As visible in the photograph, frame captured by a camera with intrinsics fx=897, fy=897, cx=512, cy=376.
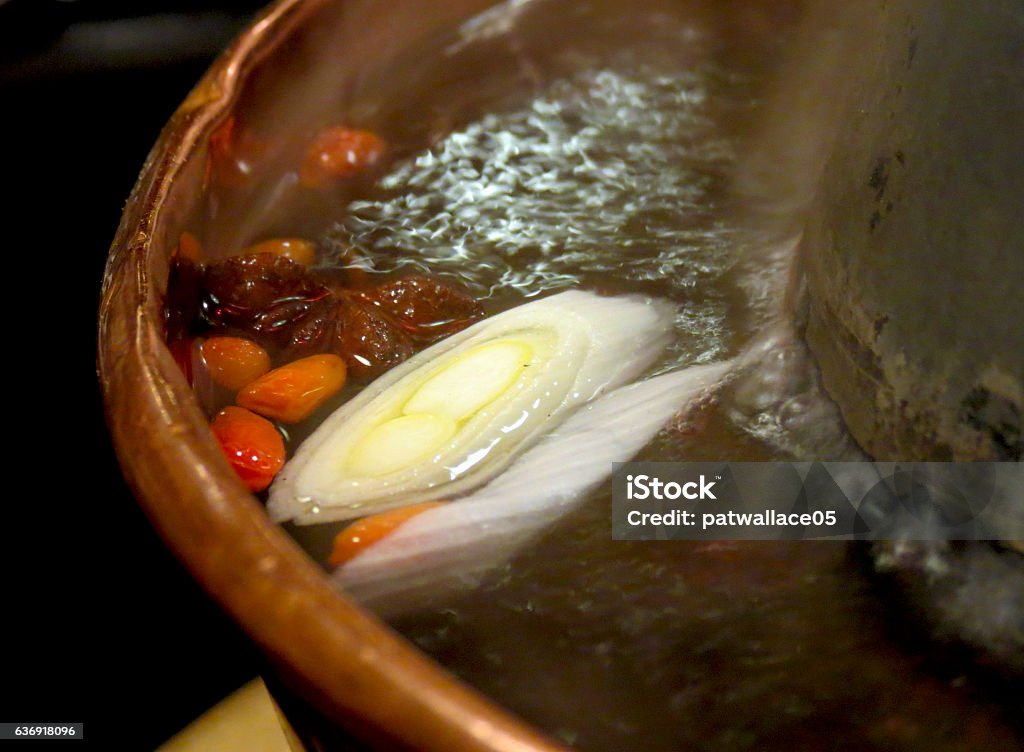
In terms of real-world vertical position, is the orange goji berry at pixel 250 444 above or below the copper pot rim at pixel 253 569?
below

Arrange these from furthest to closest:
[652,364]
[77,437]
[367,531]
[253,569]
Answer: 1. [77,437]
2. [652,364]
3. [367,531]
4. [253,569]

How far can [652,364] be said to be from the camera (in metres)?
0.62

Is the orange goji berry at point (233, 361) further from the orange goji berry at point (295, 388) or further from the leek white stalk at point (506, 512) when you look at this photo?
the leek white stalk at point (506, 512)

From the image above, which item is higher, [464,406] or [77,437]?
[464,406]

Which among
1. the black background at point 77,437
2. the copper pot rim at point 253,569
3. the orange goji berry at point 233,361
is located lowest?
the black background at point 77,437

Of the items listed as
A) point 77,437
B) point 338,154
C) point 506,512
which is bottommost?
point 77,437

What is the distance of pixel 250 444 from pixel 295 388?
0.19 feet

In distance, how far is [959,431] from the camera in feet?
1.60

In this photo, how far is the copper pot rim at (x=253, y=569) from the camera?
35cm

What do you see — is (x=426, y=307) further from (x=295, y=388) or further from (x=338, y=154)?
(x=338, y=154)

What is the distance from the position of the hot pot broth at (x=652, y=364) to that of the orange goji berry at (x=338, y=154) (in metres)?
0.02

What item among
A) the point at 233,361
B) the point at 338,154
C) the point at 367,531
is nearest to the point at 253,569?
the point at 367,531

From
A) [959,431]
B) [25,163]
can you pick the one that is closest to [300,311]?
[959,431]

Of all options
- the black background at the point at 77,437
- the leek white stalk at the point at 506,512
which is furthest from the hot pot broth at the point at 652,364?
the black background at the point at 77,437
